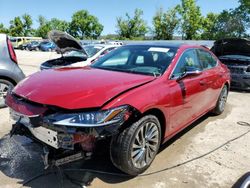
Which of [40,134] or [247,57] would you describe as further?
[247,57]

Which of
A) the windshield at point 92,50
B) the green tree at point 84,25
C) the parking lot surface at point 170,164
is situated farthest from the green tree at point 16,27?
the parking lot surface at point 170,164

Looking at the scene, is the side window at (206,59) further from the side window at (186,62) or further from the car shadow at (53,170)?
the car shadow at (53,170)

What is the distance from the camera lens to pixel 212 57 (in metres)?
5.70

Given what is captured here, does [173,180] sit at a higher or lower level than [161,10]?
lower

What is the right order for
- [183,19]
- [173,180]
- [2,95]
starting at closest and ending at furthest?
[173,180] < [2,95] < [183,19]

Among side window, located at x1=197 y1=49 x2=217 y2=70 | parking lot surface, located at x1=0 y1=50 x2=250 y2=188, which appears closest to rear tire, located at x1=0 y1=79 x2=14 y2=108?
parking lot surface, located at x1=0 y1=50 x2=250 y2=188

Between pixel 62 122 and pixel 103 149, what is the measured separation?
24.6 inches

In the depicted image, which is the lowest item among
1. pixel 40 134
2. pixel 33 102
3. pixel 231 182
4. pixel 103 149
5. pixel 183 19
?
pixel 231 182

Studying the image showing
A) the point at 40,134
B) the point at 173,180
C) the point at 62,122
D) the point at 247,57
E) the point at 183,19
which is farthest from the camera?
the point at 183,19

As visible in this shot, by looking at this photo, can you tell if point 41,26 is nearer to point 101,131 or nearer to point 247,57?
point 247,57

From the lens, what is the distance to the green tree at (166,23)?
50.9m

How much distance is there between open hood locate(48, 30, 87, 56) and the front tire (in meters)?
5.33

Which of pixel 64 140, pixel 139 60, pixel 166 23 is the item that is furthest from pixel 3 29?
pixel 64 140

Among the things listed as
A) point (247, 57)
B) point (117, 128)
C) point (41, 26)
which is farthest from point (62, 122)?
point (41, 26)
